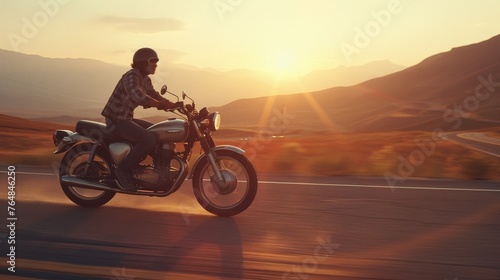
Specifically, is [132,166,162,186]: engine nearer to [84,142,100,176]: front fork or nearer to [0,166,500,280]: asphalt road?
[0,166,500,280]: asphalt road

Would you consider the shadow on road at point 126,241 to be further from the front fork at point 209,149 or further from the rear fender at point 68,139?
the rear fender at point 68,139

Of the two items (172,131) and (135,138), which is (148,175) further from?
(172,131)

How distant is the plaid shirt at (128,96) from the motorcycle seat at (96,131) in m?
0.16

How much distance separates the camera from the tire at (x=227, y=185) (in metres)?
7.13

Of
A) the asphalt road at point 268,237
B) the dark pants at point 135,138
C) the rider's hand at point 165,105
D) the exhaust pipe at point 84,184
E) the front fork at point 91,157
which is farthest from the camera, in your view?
the front fork at point 91,157

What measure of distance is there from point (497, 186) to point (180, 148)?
196 inches

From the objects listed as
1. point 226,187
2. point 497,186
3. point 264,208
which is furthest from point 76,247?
point 497,186

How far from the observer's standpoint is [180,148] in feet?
25.0

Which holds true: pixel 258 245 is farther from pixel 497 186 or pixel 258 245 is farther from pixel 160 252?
pixel 497 186

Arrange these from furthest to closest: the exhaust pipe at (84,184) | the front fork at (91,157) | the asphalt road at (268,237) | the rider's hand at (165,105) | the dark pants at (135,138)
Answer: the front fork at (91,157) < the exhaust pipe at (84,184) < the dark pants at (135,138) < the rider's hand at (165,105) < the asphalt road at (268,237)

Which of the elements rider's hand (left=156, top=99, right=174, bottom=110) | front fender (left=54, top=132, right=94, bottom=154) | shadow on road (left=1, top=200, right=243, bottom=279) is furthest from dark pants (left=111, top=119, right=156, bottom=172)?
shadow on road (left=1, top=200, right=243, bottom=279)

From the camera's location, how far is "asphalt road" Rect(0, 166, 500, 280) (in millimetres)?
4949

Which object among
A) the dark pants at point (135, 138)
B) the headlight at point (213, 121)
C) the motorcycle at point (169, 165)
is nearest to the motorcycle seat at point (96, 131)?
the motorcycle at point (169, 165)

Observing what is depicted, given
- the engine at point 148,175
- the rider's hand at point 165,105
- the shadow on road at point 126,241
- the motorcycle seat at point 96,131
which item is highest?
the rider's hand at point 165,105
